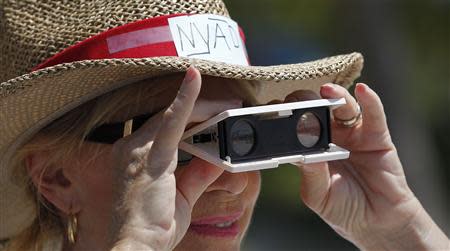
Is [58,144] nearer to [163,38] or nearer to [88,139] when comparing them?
[88,139]

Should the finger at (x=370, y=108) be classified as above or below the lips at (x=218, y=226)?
above

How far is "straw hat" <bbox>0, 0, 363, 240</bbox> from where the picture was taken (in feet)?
6.49

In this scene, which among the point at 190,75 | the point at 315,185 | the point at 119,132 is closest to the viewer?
the point at 190,75

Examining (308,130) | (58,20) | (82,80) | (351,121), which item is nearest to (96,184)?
(82,80)

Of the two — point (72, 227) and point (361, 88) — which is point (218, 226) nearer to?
point (72, 227)

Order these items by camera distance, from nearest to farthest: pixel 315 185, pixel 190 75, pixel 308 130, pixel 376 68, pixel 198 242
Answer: pixel 190 75 < pixel 308 130 < pixel 198 242 < pixel 315 185 < pixel 376 68

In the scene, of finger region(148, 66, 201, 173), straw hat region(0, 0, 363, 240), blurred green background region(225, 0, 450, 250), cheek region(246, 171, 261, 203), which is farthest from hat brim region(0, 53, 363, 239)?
blurred green background region(225, 0, 450, 250)

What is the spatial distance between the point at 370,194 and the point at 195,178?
2.34 ft

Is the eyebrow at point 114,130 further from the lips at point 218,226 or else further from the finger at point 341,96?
the finger at point 341,96

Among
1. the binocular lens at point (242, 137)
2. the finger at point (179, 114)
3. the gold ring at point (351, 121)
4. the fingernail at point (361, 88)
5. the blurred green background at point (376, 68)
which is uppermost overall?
the finger at point (179, 114)

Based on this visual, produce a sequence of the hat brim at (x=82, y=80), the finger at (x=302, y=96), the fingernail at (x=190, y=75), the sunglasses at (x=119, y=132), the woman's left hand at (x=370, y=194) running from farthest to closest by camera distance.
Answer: the woman's left hand at (x=370, y=194)
the finger at (x=302, y=96)
the sunglasses at (x=119, y=132)
the hat brim at (x=82, y=80)
the fingernail at (x=190, y=75)

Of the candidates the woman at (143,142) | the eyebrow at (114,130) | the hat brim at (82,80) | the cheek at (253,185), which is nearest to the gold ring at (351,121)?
the woman at (143,142)

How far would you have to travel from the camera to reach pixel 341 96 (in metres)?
2.11

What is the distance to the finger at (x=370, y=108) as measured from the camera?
7.43ft
